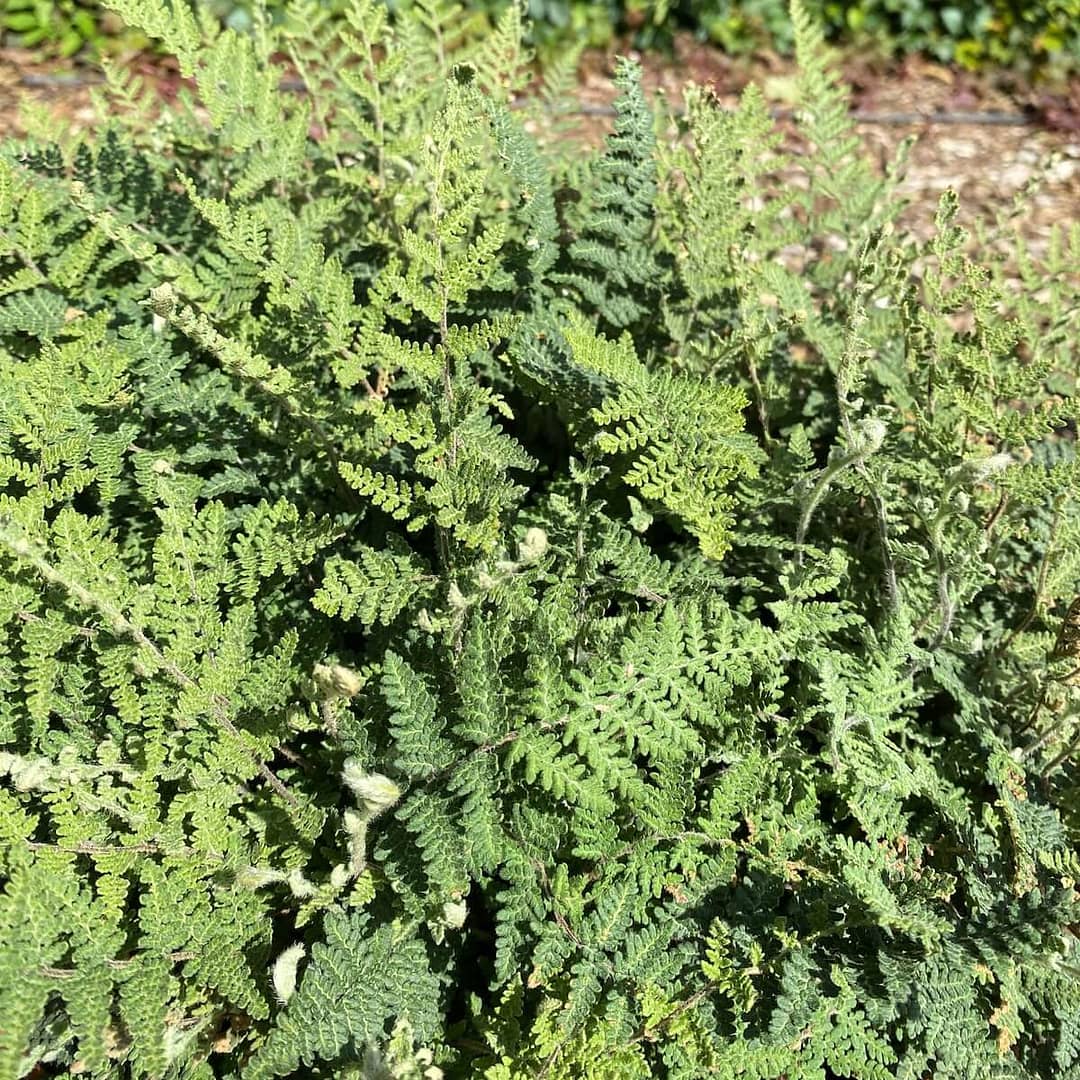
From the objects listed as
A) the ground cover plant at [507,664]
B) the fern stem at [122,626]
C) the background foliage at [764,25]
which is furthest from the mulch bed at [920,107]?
the fern stem at [122,626]

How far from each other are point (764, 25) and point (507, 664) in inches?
239

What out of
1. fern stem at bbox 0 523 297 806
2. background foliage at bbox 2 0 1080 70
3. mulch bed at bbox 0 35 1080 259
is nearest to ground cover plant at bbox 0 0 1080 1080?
fern stem at bbox 0 523 297 806

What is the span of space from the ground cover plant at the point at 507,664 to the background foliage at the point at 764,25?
4.29 m

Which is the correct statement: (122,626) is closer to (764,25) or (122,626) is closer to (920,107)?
(920,107)

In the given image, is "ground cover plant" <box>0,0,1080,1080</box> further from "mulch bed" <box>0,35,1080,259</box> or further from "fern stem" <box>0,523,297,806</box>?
"mulch bed" <box>0,35,1080,259</box>

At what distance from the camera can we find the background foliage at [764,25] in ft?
21.1

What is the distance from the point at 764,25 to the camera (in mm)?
6754

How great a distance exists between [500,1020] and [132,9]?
2472 mm

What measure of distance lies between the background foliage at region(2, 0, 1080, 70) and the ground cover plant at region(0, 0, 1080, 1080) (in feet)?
14.1

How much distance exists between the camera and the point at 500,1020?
79.2 inches

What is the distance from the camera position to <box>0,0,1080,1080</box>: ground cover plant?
193 cm

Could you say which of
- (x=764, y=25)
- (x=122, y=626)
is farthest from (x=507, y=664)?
(x=764, y=25)

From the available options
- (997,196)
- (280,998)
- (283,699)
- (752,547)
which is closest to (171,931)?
(280,998)

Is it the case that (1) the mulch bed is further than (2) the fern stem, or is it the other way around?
(1) the mulch bed
